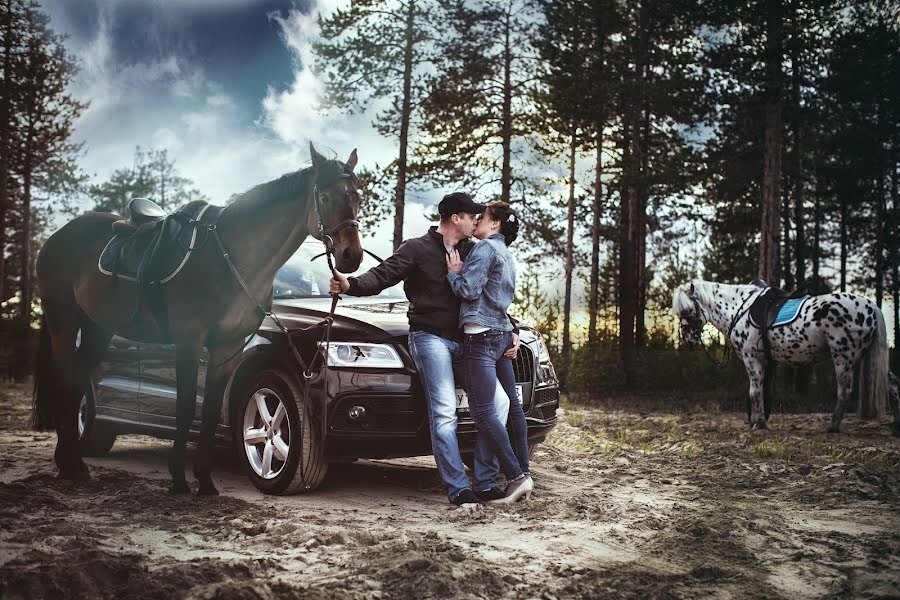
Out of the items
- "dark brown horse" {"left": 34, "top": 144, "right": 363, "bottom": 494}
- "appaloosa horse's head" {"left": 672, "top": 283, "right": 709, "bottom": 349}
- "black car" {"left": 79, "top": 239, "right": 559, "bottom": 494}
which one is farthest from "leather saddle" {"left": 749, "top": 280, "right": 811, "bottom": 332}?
"dark brown horse" {"left": 34, "top": 144, "right": 363, "bottom": 494}

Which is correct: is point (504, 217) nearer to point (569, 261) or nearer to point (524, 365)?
point (524, 365)

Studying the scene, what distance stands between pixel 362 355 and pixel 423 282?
726 mm

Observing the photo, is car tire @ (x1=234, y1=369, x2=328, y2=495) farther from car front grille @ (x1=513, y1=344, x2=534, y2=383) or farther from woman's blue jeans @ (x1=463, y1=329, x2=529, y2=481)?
car front grille @ (x1=513, y1=344, x2=534, y2=383)

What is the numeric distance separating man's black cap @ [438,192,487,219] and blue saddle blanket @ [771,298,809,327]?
7404 millimetres

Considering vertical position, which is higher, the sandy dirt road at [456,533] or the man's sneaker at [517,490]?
the man's sneaker at [517,490]

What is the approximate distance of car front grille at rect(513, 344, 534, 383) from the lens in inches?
252

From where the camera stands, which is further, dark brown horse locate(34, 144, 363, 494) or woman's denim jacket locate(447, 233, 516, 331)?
woman's denim jacket locate(447, 233, 516, 331)

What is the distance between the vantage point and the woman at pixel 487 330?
564cm

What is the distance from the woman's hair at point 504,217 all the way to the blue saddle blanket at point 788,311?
6.91 metres

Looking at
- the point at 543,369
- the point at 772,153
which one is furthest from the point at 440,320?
the point at 772,153

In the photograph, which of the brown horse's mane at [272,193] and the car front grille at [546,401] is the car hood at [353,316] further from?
the car front grille at [546,401]

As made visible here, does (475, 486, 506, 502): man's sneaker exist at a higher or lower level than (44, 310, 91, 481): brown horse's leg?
lower

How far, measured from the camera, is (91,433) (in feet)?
24.8

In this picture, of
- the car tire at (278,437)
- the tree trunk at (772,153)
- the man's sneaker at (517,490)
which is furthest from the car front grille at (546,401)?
the tree trunk at (772,153)
